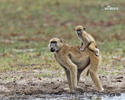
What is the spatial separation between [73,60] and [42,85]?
138 centimetres

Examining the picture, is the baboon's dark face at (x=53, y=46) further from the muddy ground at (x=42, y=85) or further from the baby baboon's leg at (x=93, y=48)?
the muddy ground at (x=42, y=85)

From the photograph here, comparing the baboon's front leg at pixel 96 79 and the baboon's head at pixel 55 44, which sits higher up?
the baboon's head at pixel 55 44

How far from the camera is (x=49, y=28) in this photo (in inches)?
952

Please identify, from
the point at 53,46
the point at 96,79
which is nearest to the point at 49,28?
the point at 53,46

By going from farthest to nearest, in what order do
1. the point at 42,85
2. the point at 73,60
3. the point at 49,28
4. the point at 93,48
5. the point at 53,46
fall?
the point at 49,28 → the point at 42,85 → the point at 73,60 → the point at 53,46 → the point at 93,48

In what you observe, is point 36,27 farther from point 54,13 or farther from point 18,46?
point 18,46

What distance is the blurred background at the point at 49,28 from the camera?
50.7ft

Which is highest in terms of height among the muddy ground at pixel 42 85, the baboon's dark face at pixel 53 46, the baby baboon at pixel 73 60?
the baboon's dark face at pixel 53 46

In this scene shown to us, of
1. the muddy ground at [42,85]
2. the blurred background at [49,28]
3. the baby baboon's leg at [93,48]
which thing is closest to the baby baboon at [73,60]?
the baby baboon's leg at [93,48]

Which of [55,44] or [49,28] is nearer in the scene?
[55,44]

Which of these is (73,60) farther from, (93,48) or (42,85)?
(42,85)

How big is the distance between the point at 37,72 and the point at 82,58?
10.4 feet

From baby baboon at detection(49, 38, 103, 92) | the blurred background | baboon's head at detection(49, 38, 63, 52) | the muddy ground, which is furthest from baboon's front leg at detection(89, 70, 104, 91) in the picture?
the blurred background

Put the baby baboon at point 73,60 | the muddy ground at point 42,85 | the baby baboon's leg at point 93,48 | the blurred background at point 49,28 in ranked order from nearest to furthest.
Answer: the baby baboon's leg at point 93,48 < the baby baboon at point 73,60 < the muddy ground at point 42,85 < the blurred background at point 49,28
